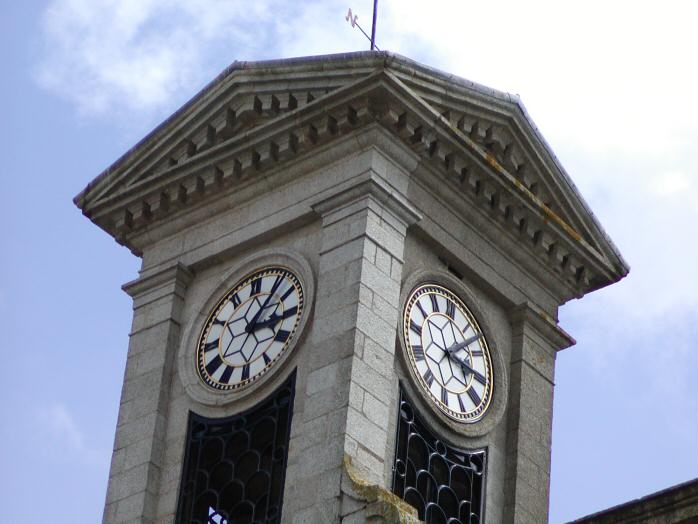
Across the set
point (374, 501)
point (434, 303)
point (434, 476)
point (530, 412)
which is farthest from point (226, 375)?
point (530, 412)

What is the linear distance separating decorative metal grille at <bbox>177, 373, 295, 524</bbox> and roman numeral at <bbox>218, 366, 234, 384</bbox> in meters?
0.63

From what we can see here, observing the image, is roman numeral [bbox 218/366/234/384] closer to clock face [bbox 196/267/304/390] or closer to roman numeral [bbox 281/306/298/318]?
clock face [bbox 196/267/304/390]

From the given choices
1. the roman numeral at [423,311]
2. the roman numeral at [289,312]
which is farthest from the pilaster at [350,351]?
the roman numeral at [423,311]

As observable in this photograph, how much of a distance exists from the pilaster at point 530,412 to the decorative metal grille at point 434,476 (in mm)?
700

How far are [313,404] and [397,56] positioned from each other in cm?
572

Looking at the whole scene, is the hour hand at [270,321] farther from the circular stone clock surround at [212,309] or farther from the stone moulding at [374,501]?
the stone moulding at [374,501]

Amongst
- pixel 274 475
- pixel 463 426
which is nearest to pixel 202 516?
pixel 274 475

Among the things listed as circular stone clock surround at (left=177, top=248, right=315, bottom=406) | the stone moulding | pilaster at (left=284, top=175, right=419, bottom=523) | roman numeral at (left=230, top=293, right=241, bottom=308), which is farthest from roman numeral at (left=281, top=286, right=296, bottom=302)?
the stone moulding

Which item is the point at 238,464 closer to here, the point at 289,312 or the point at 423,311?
the point at 289,312

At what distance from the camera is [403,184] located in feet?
130

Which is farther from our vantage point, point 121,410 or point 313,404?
point 121,410

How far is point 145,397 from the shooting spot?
40500 millimetres

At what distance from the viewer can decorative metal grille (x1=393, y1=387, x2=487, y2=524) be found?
38281 mm

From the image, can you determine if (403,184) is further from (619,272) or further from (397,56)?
(619,272)
